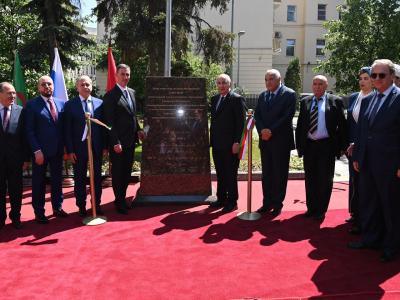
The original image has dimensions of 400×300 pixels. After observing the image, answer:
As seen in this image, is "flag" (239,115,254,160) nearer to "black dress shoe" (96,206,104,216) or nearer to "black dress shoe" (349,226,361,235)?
"black dress shoe" (349,226,361,235)

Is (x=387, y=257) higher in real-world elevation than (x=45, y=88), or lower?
lower

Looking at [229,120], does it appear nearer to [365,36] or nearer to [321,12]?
[365,36]

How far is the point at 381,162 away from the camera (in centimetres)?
430

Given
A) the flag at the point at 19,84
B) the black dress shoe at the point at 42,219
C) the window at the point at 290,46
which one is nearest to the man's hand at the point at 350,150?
the black dress shoe at the point at 42,219

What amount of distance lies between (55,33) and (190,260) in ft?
44.1

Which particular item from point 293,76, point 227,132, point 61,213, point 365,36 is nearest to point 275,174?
point 227,132

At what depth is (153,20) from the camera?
13.8 meters

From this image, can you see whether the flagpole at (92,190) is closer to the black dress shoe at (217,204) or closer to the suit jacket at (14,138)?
the suit jacket at (14,138)

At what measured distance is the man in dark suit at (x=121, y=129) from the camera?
5961mm

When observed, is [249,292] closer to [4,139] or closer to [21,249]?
[21,249]

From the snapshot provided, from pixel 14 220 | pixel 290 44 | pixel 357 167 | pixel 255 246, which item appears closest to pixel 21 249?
pixel 14 220

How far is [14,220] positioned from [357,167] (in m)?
4.09

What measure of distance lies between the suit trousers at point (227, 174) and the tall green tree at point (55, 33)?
10169 mm

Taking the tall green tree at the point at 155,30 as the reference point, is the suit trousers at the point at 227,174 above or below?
below
